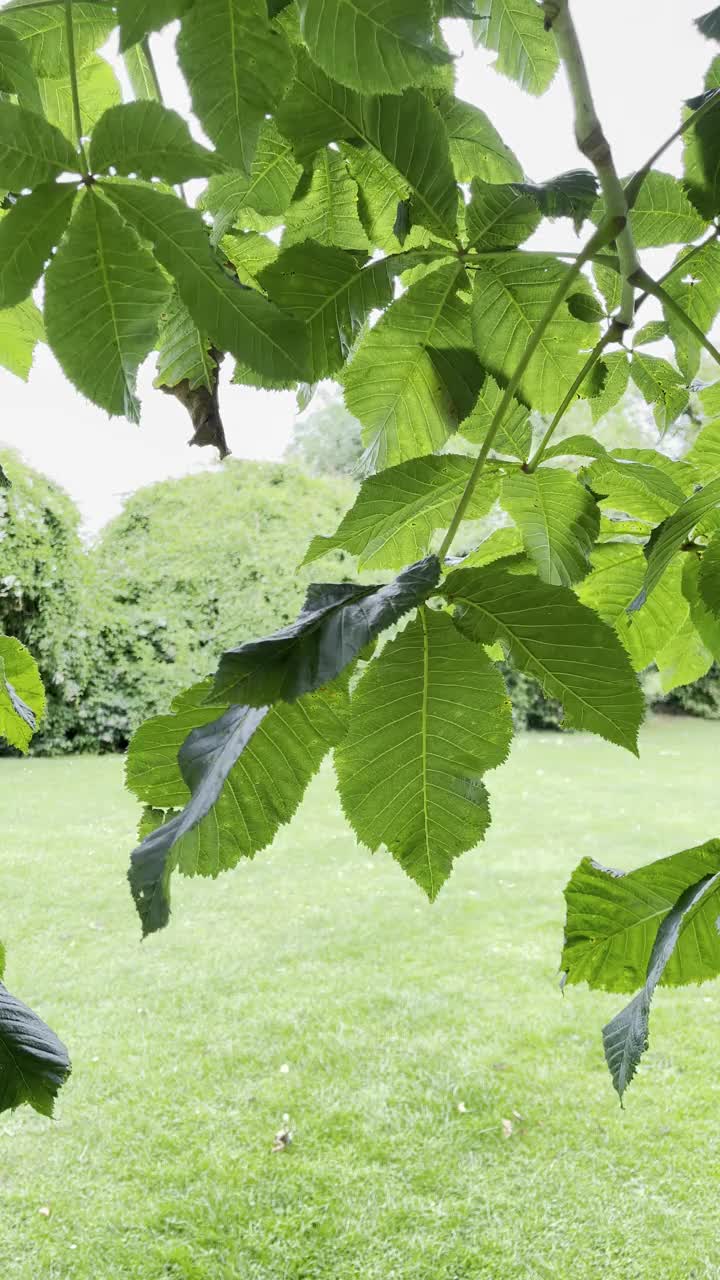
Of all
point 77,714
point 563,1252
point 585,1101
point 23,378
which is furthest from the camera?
point 77,714

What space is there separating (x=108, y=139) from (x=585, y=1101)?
362 cm

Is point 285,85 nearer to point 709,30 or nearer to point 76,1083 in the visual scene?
point 709,30

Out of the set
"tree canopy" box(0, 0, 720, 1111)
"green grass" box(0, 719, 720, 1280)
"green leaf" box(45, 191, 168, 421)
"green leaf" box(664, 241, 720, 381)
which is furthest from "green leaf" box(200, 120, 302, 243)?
"green grass" box(0, 719, 720, 1280)

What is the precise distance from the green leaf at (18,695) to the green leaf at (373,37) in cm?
→ 60

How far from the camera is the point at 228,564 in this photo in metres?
9.27

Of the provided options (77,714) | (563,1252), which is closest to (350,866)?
(563,1252)

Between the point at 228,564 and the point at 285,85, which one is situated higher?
the point at 228,564

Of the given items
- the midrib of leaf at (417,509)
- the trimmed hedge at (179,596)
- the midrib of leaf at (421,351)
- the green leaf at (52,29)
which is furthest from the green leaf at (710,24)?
the trimmed hedge at (179,596)

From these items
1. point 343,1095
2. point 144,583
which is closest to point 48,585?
point 144,583

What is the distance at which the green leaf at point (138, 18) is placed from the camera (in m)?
0.43

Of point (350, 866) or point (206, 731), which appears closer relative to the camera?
point (206, 731)

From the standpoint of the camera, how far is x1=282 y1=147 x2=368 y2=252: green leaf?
0.70 metres

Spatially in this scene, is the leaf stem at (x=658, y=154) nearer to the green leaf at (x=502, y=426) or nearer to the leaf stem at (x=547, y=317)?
the leaf stem at (x=547, y=317)

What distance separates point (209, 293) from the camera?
0.49 metres
